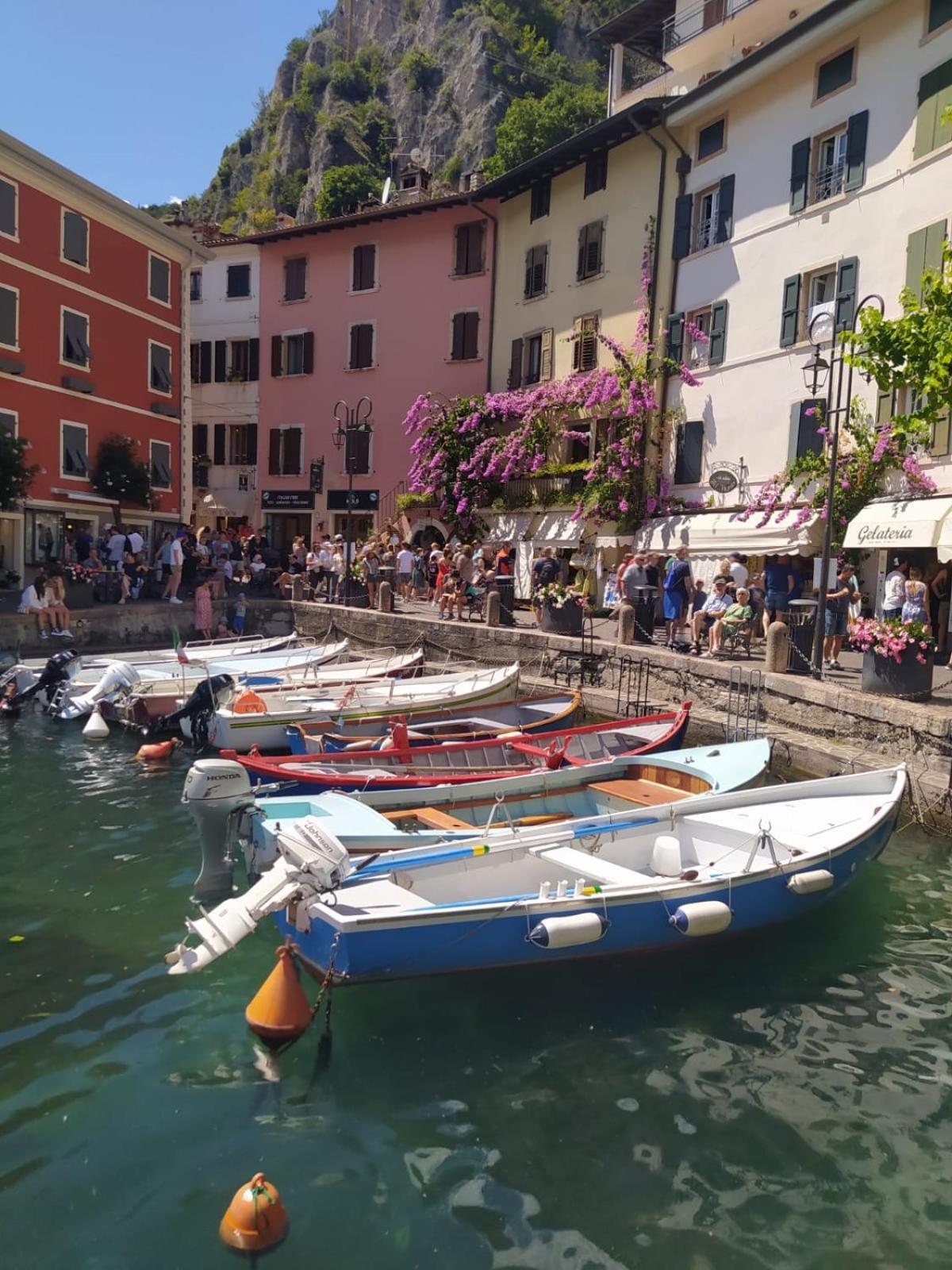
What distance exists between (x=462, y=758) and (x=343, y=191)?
47.0 metres

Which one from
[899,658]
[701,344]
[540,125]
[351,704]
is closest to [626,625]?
[351,704]

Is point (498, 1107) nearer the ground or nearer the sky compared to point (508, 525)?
nearer the ground

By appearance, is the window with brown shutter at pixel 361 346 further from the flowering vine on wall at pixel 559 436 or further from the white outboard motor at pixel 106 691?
the white outboard motor at pixel 106 691

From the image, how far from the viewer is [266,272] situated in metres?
34.1

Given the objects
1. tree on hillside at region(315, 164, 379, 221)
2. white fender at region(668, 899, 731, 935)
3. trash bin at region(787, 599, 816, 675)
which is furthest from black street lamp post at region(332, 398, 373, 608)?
tree on hillside at region(315, 164, 379, 221)

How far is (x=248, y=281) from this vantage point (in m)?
34.6

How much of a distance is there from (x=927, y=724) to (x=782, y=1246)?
7970 mm

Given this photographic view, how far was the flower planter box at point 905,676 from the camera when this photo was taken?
1199 centimetres

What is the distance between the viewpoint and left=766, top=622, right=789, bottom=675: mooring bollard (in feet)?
46.2

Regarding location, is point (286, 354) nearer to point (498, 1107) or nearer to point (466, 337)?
point (466, 337)

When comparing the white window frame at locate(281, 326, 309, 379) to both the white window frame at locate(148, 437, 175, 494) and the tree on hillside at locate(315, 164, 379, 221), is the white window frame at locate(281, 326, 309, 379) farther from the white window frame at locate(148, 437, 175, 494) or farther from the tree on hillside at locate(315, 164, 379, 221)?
the tree on hillside at locate(315, 164, 379, 221)

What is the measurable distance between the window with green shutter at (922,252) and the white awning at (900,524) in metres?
3.71

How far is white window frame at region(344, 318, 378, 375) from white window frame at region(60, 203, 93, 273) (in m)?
8.31

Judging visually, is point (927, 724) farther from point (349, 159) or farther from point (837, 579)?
point (349, 159)
